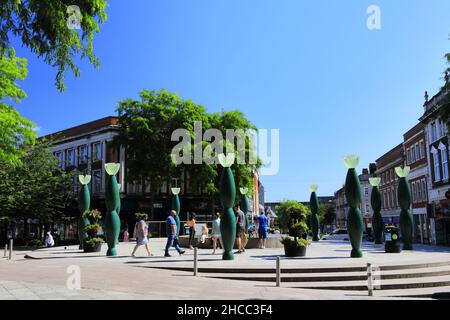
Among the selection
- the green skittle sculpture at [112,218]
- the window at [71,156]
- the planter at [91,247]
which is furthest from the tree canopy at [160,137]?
the green skittle sculpture at [112,218]

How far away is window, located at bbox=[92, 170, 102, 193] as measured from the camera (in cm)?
5047

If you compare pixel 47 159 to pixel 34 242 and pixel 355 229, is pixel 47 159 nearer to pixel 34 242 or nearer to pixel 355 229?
pixel 34 242

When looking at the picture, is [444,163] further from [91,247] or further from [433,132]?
[91,247]

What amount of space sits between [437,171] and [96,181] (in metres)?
34.8

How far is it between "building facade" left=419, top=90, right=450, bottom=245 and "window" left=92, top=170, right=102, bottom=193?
3341 cm

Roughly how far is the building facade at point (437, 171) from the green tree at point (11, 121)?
29386 mm

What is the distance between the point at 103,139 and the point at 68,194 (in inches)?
441

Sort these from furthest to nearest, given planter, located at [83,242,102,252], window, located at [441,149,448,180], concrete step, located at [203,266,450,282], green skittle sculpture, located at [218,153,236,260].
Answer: window, located at [441,149,448,180] → planter, located at [83,242,102,252] → green skittle sculpture, located at [218,153,236,260] → concrete step, located at [203,266,450,282]

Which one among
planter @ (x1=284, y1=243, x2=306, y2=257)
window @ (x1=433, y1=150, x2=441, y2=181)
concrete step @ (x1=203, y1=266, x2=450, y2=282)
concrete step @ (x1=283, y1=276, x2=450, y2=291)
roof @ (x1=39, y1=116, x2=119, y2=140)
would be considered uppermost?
roof @ (x1=39, y1=116, x2=119, y2=140)

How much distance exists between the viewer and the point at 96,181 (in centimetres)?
5106

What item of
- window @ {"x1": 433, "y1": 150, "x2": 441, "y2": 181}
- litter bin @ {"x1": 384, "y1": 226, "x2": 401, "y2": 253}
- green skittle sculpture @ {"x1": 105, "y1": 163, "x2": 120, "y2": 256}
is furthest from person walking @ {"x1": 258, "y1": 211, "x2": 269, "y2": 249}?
window @ {"x1": 433, "y1": 150, "x2": 441, "y2": 181}

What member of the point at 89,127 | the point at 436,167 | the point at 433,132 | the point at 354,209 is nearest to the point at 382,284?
the point at 354,209

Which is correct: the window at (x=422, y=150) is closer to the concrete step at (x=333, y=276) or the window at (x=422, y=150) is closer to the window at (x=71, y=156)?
the concrete step at (x=333, y=276)

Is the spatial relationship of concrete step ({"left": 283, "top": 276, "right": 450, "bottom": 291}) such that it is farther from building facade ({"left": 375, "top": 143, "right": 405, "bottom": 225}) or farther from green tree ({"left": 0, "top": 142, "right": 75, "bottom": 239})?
building facade ({"left": 375, "top": 143, "right": 405, "bottom": 225})
